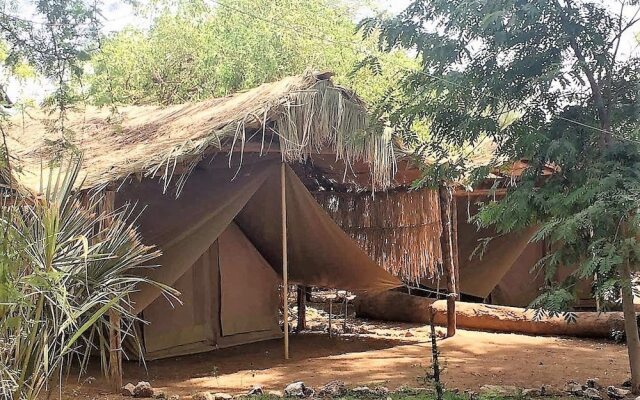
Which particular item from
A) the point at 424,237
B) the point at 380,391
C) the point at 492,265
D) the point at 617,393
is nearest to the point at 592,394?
the point at 617,393

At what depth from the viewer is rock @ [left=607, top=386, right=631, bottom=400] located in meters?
4.53

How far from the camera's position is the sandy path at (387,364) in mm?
5402

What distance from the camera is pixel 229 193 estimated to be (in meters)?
6.29

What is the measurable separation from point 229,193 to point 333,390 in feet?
7.26

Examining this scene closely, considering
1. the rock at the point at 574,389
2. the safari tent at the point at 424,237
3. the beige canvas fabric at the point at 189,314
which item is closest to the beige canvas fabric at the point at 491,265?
the safari tent at the point at 424,237

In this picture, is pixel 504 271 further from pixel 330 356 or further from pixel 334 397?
pixel 334 397

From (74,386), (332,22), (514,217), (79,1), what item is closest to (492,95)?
(514,217)

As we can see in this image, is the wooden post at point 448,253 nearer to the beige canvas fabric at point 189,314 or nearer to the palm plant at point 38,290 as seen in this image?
the beige canvas fabric at point 189,314

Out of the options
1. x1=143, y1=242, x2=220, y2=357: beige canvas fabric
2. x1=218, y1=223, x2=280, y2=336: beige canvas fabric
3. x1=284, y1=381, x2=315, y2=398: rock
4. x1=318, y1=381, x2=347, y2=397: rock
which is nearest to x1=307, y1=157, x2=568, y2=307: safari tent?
x1=218, y1=223, x2=280, y2=336: beige canvas fabric

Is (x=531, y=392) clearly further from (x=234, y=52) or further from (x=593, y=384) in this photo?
(x=234, y=52)

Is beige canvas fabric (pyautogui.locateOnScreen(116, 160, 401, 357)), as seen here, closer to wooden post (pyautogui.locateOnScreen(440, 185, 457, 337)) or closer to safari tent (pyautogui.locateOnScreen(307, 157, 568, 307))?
wooden post (pyautogui.locateOnScreen(440, 185, 457, 337))

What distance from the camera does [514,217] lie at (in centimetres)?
456

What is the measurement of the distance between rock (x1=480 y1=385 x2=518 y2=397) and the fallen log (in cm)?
223

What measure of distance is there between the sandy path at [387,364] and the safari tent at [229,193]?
46cm
